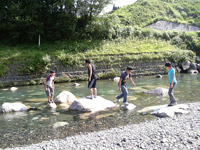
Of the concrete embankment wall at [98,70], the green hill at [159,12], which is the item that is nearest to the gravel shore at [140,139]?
the concrete embankment wall at [98,70]

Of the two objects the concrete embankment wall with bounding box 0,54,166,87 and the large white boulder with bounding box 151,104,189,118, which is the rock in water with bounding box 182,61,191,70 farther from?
the large white boulder with bounding box 151,104,189,118

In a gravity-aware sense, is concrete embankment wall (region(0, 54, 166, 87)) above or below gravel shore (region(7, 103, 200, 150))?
above

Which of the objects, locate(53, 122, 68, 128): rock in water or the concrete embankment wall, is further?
the concrete embankment wall

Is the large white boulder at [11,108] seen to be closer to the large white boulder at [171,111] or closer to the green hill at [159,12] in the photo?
the large white boulder at [171,111]

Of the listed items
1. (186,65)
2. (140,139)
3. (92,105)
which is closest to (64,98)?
(92,105)

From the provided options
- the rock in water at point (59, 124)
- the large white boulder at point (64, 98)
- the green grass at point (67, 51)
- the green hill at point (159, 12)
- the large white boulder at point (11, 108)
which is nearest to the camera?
the rock in water at point (59, 124)

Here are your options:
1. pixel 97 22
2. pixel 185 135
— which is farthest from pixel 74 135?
pixel 97 22

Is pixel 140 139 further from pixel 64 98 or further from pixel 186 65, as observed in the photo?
pixel 186 65

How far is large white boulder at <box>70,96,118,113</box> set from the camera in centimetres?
1079

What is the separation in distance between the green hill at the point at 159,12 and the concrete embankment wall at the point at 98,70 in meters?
17.3

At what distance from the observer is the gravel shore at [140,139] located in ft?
20.1

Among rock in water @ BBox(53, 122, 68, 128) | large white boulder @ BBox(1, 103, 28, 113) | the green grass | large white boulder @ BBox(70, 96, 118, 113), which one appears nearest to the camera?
rock in water @ BBox(53, 122, 68, 128)

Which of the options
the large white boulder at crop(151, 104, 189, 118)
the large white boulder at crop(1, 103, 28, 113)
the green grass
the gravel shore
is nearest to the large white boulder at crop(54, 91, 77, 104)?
the large white boulder at crop(1, 103, 28, 113)

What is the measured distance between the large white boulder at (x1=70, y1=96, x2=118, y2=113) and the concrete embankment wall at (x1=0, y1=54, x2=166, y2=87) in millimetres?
12741
